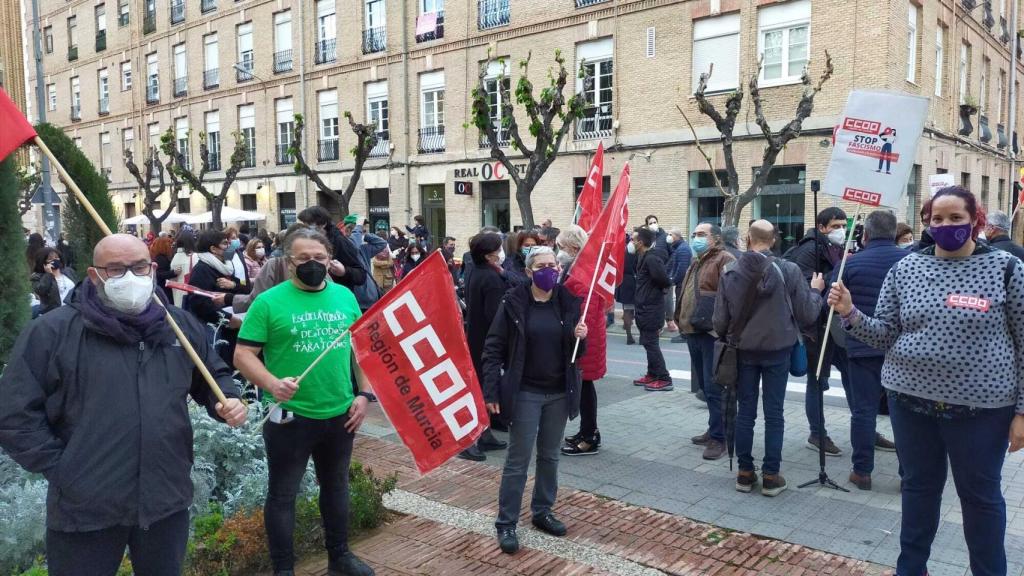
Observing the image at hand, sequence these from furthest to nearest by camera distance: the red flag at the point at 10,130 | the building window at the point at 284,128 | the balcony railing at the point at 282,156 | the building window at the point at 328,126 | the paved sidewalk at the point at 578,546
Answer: the balcony railing at the point at 282,156, the building window at the point at 284,128, the building window at the point at 328,126, the paved sidewalk at the point at 578,546, the red flag at the point at 10,130

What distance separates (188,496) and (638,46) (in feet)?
65.3

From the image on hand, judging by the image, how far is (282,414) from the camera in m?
3.74

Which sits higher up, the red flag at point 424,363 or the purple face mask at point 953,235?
the purple face mask at point 953,235

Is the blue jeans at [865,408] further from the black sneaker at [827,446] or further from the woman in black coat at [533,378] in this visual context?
the woman in black coat at [533,378]

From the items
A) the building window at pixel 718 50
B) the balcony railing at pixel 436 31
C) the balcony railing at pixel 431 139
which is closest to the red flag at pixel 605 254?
the building window at pixel 718 50

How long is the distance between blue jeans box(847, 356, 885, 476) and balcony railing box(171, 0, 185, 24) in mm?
35554

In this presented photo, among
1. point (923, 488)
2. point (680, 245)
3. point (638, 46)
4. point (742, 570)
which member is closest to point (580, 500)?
point (742, 570)

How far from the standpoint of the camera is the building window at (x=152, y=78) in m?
36.1

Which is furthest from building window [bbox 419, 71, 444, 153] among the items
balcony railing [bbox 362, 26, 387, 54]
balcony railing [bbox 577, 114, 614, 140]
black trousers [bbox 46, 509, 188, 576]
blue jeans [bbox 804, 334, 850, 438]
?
black trousers [bbox 46, 509, 188, 576]

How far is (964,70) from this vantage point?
21.8 m

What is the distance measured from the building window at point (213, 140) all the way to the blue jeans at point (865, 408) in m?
32.2

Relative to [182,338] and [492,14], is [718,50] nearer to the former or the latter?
[492,14]

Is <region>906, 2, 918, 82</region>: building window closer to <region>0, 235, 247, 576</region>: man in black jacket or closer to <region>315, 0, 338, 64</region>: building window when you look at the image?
<region>315, 0, 338, 64</region>: building window

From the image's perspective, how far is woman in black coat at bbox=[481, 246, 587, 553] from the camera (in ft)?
14.9
